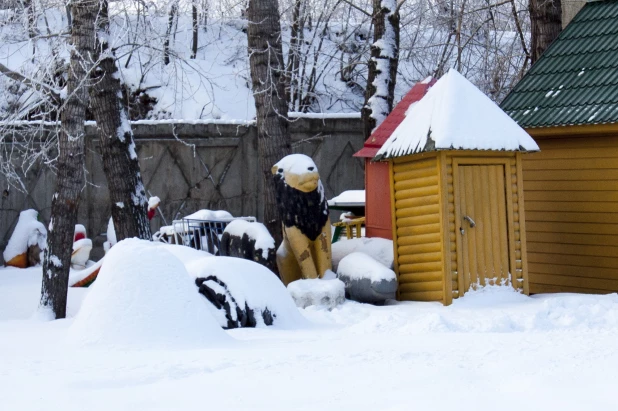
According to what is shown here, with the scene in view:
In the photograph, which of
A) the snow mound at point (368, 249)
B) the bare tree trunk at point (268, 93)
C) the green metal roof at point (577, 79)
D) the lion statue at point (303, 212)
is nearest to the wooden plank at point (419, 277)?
the snow mound at point (368, 249)

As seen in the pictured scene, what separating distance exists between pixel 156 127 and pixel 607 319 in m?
9.75

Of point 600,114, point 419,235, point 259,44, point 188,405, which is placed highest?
point 259,44

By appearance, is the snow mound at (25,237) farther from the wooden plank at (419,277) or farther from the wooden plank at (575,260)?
the wooden plank at (575,260)

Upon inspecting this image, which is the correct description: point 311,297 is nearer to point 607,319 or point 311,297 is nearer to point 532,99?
point 607,319

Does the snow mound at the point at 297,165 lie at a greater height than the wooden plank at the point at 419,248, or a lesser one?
greater

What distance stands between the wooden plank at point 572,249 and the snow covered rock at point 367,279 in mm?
2418

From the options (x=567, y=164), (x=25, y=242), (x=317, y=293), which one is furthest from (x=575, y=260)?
(x=25, y=242)

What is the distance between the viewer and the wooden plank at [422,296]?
10059 mm

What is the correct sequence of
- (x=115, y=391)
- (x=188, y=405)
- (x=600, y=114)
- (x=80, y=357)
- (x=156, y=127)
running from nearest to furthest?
(x=188, y=405) < (x=115, y=391) < (x=80, y=357) < (x=600, y=114) < (x=156, y=127)

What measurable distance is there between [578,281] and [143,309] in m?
6.33

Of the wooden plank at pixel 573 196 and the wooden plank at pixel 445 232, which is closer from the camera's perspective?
the wooden plank at pixel 445 232

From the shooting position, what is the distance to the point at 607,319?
845cm

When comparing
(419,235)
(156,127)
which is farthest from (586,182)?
(156,127)

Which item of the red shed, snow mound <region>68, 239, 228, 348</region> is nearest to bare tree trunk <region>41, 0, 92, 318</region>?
snow mound <region>68, 239, 228, 348</region>
